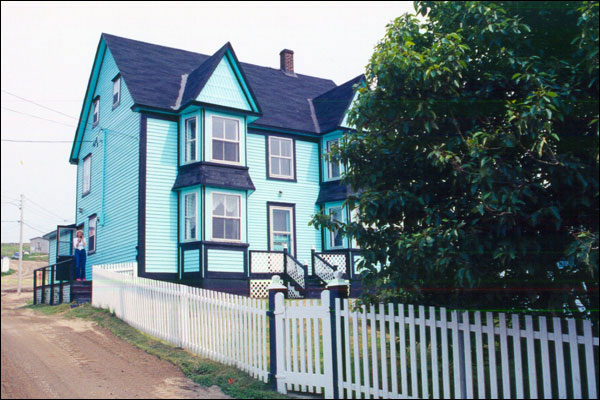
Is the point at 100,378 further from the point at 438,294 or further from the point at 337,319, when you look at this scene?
the point at 438,294

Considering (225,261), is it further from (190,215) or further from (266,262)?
(190,215)

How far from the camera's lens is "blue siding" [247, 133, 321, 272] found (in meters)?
24.2

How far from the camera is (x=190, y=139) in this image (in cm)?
2247

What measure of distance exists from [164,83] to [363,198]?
18195 millimetres

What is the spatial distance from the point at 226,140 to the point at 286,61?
11.0m

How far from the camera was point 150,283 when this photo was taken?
14367 mm

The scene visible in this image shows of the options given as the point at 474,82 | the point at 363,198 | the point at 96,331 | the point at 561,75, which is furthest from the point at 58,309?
the point at 561,75

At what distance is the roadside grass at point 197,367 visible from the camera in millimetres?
9008

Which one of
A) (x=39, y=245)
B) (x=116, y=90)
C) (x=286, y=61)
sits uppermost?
(x=286, y=61)

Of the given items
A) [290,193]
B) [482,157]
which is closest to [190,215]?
[290,193]

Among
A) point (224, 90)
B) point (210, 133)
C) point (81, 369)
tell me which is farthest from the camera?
point (224, 90)

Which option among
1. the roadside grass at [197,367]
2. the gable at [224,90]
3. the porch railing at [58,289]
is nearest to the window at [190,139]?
the gable at [224,90]

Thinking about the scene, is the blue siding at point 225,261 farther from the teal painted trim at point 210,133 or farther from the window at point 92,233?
the window at point 92,233

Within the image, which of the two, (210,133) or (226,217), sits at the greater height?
(210,133)
